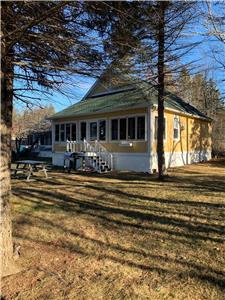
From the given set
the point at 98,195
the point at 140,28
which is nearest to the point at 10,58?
the point at 140,28

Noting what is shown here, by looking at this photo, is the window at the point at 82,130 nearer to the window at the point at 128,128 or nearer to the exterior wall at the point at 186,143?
the window at the point at 128,128

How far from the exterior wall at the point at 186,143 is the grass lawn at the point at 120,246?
821 cm

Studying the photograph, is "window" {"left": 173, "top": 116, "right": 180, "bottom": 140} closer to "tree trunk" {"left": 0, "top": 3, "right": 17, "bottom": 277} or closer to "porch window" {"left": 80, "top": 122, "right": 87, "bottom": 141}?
"porch window" {"left": 80, "top": 122, "right": 87, "bottom": 141}

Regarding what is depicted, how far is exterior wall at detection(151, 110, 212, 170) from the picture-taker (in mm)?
17172

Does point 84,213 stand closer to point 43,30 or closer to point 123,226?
point 123,226

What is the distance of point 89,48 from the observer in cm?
450

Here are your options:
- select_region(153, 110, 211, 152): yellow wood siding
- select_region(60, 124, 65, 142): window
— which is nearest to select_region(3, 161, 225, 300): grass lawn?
select_region(153, 110, 211, 152): yellow wood siding

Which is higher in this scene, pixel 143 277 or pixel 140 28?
pixel 140 28

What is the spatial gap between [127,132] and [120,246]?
1217cm

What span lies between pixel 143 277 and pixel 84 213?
3.29 m

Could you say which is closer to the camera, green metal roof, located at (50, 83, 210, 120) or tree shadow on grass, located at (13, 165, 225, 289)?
tree shadow on grass, located at (13, 165, 225, 289)

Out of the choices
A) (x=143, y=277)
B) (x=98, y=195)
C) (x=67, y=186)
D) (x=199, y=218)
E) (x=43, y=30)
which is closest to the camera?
(x=143, y=277)

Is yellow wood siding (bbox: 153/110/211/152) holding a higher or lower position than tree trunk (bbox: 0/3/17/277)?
higher

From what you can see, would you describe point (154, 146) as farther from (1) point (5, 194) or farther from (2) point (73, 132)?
(1) point (5, 194)
